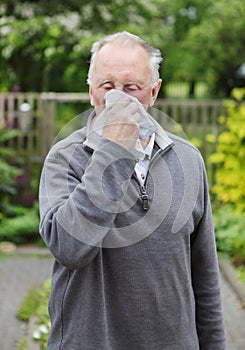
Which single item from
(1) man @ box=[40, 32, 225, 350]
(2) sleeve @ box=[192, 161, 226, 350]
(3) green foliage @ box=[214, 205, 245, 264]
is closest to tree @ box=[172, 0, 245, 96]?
(3) green foliage @ box=[214, 205, 245, 264]

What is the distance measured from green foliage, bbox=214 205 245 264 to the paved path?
862 mm

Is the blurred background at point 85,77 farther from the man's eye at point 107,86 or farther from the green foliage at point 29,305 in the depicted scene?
the green foliage at point 29,305

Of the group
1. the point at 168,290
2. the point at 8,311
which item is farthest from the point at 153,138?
the point at 8,311

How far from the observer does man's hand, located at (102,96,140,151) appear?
189 cm

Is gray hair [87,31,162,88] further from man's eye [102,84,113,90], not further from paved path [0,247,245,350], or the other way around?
paved path [0,247,245,350]

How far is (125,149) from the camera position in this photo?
1.89 m

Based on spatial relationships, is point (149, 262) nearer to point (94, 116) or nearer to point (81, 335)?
point (81, 335)

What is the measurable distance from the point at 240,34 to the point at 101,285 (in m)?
15.9

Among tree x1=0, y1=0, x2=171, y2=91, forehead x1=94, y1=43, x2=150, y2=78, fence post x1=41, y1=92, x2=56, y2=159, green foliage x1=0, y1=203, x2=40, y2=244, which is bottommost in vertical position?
green foliage x1=0, y1=203, x2=40, y2=244

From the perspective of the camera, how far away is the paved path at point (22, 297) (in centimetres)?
560

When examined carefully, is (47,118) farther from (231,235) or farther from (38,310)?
(38,310)

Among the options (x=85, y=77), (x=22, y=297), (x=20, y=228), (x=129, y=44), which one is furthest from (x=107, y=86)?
(x=20, y=228)

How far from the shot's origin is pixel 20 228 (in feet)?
30.3

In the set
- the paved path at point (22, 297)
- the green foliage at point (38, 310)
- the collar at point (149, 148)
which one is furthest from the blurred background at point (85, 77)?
the green foliage at point (38, 310)
